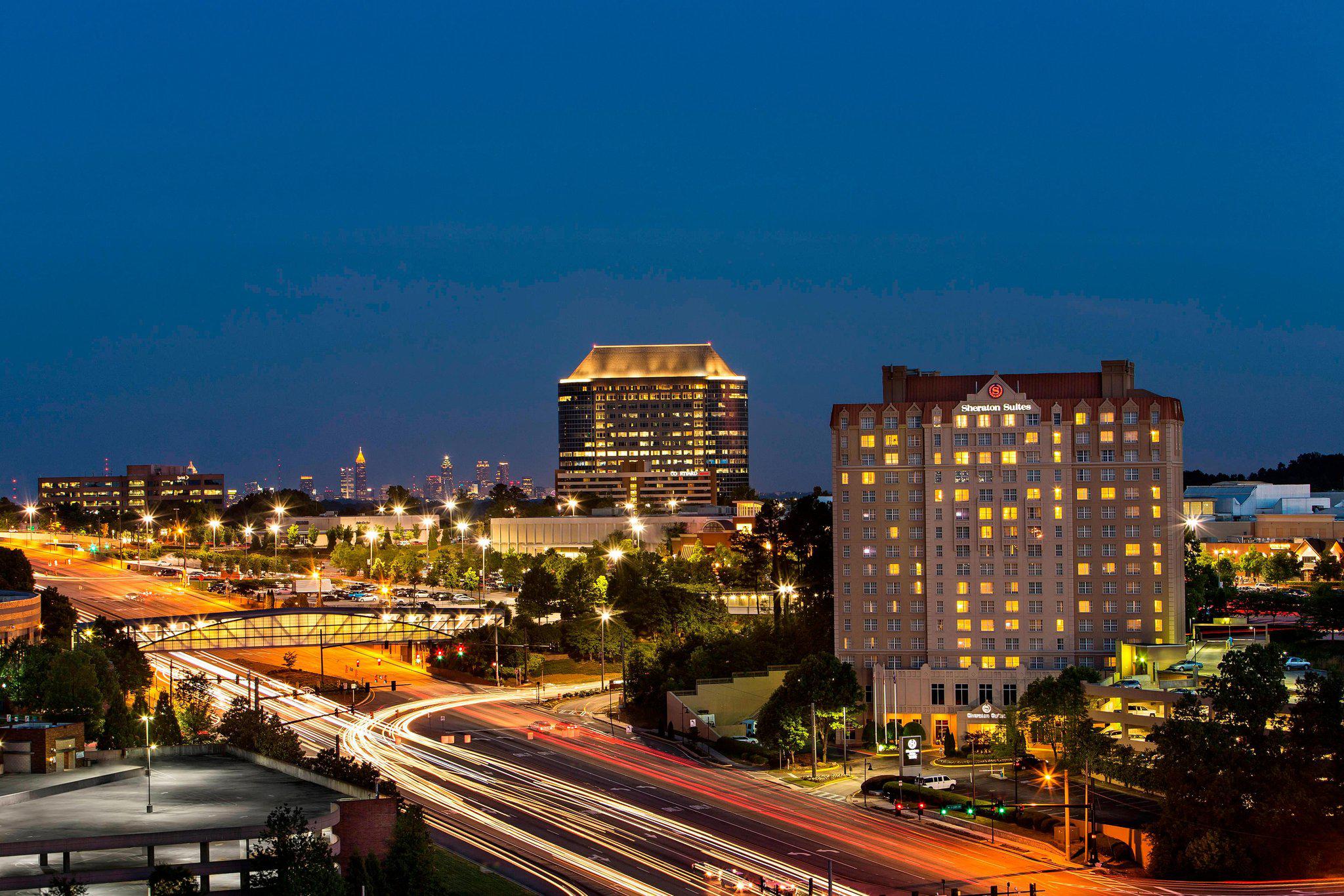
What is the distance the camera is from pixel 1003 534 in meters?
106

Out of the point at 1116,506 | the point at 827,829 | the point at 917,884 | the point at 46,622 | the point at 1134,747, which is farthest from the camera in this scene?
the point at 46,622

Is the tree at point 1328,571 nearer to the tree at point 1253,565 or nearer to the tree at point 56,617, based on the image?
the tree at point 1253,565

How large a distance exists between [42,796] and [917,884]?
116 ft

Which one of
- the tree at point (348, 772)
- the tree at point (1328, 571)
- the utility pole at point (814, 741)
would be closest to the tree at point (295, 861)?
the tree at point (348, 772)

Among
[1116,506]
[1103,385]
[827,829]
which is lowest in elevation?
[827,829]

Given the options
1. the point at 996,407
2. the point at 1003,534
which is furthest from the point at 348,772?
the point at 996,407

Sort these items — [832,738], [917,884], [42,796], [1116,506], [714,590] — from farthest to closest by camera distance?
[714,590]
[1116,506]
[832,738]
[917,884]
[42,796]

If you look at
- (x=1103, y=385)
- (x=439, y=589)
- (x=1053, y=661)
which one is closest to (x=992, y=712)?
(x=1053, y=661)

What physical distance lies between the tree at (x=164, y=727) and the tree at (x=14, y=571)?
235 ft

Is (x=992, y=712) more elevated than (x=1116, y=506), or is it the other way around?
(x=1116, y=506)

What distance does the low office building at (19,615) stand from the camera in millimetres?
110000

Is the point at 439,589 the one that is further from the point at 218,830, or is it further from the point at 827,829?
the point at 218,830

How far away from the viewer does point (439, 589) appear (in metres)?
179

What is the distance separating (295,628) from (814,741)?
194 ft
